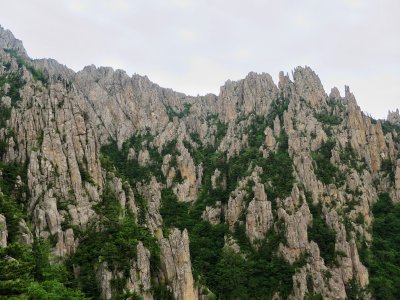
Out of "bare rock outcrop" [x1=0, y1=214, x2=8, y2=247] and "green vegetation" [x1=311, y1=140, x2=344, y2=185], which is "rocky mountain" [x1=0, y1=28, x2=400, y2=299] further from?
"green vegetation" [x1=311, y1=140, x2=344, y2=185]

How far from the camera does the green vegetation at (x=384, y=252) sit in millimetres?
96812

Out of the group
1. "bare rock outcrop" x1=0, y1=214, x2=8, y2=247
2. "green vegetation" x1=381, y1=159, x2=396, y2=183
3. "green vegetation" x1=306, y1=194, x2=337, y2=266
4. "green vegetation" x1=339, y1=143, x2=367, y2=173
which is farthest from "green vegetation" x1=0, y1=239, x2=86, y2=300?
"green vegetation" x1=381, y1=159, x2=396, y2=183

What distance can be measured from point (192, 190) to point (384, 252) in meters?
52.8

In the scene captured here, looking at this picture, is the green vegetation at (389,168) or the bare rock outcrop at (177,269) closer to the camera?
the bare rock outcrop at (177,269)

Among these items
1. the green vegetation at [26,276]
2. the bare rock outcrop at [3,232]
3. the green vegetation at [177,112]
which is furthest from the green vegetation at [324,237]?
the bare rock outcrop at [3,232]

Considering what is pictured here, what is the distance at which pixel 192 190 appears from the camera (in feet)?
436

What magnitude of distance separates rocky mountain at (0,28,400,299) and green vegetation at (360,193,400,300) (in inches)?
13.9

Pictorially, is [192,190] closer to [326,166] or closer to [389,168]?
[326,166]

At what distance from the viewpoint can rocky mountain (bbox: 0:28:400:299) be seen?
7219 cm

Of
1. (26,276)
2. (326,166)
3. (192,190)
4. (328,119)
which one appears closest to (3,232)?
(26,276)

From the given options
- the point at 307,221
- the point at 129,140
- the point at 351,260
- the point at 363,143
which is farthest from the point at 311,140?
the point at 129,140

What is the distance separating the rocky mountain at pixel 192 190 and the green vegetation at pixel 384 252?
0.35m

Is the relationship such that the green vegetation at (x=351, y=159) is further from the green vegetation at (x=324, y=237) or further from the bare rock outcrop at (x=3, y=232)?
the bare rock outcrop at (x=3, y=232)

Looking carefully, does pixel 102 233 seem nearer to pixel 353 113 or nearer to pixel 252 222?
pixel 252 222
